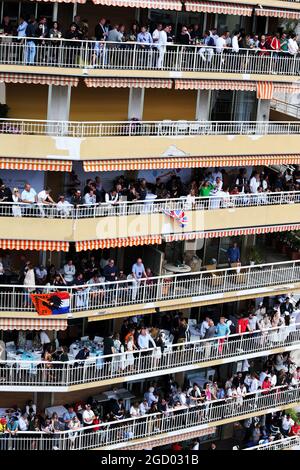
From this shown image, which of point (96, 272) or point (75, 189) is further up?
point (75, 189)

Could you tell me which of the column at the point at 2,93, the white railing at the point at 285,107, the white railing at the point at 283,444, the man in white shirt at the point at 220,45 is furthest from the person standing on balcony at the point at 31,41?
the white railing at the point at 283,444

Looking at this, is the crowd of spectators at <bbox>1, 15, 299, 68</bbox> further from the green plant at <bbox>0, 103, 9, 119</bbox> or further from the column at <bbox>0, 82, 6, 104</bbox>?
the green plant at <bbox>0, 103, 9, 119</bbox>

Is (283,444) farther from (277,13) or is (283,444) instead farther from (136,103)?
(277,13)

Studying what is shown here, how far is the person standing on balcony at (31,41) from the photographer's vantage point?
3403 centimetres

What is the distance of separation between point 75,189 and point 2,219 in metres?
2.99

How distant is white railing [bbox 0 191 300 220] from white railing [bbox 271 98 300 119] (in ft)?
15.4

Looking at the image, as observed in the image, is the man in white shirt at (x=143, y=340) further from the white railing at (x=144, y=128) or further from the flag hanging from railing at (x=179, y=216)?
the white railing at (x=144, y=128)

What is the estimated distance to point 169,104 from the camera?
125 ft

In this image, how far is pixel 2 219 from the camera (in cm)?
3425

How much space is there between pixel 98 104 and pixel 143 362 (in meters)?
8.46

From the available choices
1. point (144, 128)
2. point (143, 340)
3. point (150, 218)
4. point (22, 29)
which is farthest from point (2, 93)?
point (143, 340)

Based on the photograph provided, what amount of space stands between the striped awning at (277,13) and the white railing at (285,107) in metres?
5.78
